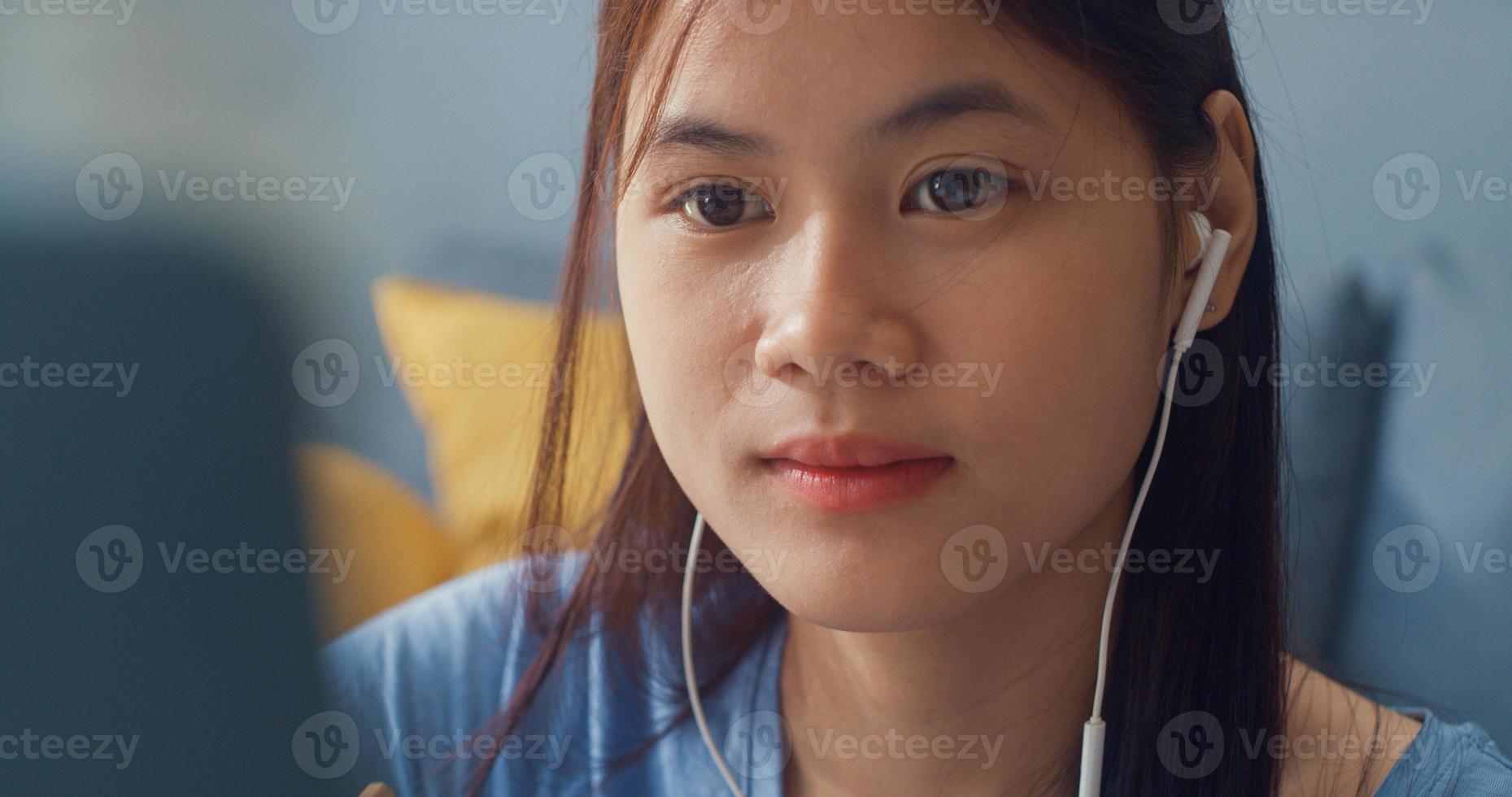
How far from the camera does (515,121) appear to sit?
140cm

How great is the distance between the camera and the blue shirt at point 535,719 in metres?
0.81

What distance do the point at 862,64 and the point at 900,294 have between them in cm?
13

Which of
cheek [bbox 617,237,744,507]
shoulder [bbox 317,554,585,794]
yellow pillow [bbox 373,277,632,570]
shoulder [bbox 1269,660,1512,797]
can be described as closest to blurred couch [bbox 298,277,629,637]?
yellow pillow [bbox 373,277,632,570]

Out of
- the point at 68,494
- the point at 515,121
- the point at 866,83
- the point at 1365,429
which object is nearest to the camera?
the point at 866,83

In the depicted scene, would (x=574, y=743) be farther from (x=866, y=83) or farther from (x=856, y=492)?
(x=866, y=83)

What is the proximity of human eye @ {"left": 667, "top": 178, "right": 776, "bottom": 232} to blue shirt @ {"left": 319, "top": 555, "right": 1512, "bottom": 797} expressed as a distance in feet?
1.33

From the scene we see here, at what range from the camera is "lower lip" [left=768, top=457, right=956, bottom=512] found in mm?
636

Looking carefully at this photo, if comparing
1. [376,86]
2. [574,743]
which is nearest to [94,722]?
[574,743]

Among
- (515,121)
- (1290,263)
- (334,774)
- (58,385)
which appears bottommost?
(334,774)

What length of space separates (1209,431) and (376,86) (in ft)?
3.62

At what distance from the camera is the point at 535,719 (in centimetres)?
97
